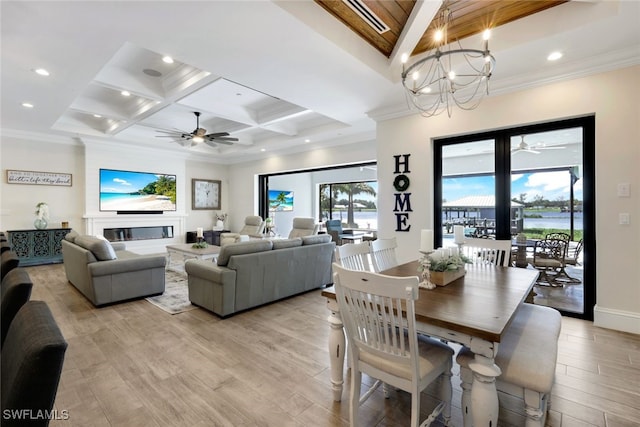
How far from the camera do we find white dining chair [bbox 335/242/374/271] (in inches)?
94.3

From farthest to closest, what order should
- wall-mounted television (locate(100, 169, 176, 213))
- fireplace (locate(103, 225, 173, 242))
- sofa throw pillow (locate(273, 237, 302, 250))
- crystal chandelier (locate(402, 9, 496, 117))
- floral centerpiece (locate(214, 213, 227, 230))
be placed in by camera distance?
floral centerpiece (locate(214, 213, 227, 230)) < fireplace (locate(103, 225, 173, 242)) < wall-mounted television (locate(100, 169, 176, 213)) < sofa throw pillow (locate(273, 237, 302, 250)) < crystal chandelier (locate(402, 9, 496, 117))

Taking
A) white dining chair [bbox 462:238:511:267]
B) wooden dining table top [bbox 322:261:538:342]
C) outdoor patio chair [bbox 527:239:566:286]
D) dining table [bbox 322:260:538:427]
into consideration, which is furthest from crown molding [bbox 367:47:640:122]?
dining table [bbox 322:260:538:427]

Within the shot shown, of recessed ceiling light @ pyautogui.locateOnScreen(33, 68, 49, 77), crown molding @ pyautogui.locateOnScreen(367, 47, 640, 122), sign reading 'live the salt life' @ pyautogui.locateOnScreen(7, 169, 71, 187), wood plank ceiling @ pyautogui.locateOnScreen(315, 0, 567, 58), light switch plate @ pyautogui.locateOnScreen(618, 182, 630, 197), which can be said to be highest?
wood plank ceiling @ pyautogui.locateOnScreen(315, 0, 567, 58)

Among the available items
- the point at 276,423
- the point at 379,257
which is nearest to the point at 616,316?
the point at 379,257

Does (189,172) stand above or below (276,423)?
above

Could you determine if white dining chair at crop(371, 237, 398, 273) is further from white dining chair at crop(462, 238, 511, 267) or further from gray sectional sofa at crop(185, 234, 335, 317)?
gray sectional sofa at crop(185, 234, 335, 317)

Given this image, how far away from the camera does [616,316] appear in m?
3.14

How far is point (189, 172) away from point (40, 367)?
9.04 meters

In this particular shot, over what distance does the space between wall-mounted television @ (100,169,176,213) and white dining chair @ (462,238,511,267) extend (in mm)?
7906

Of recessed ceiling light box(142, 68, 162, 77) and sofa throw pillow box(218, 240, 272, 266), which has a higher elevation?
recessed ceiling light box(142, 68, 162, 77)

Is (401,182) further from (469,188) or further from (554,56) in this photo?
(554,56)

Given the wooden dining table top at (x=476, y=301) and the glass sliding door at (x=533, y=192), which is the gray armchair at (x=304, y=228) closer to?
the glass sliding door at (x=533, y=192)

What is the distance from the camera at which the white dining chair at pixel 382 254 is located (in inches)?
110

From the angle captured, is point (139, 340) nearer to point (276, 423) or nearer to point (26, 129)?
point (276, 423)
